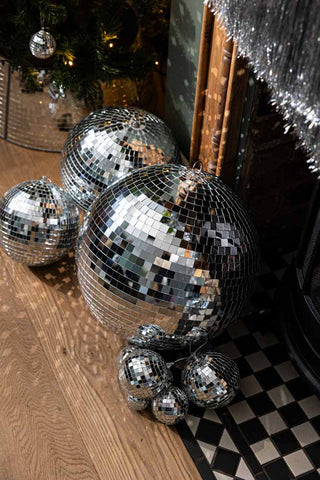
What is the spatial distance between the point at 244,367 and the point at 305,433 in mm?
179

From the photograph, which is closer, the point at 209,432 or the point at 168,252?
the point at 168,252

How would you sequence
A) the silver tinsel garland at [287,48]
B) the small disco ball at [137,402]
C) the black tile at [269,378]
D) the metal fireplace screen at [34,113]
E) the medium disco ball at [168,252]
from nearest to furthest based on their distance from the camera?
the silver tinsel garland at [287,48] < the medium disco ball at [168,252] < the small disco ball at [137,402] < the black tile at [269,378] < the metal fireplace screen at [34,113]

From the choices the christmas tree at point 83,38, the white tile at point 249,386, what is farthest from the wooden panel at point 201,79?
the white tile at point 249,386

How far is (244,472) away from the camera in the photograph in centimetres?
114

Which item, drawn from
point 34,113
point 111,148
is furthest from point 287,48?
point 34,113

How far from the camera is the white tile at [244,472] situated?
3.72ft

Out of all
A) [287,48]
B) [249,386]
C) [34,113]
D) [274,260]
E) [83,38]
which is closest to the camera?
[287,48]

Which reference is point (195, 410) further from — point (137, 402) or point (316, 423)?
point (316, 423)

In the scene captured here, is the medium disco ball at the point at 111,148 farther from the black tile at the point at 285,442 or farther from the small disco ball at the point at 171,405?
the black tile at the point at 285,442

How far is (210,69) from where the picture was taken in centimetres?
126

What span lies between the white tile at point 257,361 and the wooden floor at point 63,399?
0.23m

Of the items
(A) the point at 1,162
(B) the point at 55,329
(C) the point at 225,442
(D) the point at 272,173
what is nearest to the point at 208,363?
(C) the point at 225,442

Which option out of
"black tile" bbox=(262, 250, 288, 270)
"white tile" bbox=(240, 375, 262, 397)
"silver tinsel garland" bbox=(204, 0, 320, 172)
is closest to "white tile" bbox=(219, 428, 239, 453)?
"white tile" bbox=(240, 375, 262, 397)

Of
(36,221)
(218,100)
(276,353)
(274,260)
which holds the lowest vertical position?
(276,353)
